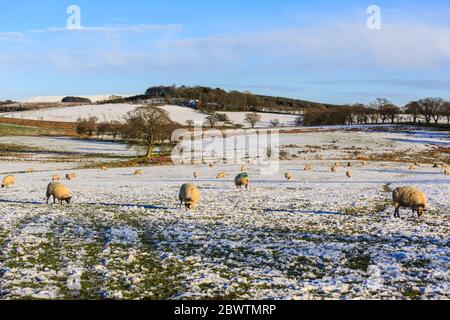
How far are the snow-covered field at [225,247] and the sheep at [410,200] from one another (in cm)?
68

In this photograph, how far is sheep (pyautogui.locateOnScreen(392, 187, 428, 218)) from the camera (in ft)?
67.2

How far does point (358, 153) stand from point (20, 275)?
2689 inches

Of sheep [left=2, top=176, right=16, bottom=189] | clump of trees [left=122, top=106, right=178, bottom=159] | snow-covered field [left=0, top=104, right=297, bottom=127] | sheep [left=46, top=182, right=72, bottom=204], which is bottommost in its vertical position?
sheep [left=2, top=176, right=16, bottom=189]

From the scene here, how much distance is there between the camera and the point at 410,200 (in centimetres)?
2055

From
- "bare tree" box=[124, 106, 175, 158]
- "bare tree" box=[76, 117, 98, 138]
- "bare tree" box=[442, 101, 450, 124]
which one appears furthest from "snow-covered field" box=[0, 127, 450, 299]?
"bare tree" box=[442, 101, 450, 124]

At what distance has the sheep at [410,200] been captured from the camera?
20.5 m

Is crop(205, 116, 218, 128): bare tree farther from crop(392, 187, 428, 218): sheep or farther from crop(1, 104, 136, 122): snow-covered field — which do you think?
crop(392, 187, 428, 218): sheep

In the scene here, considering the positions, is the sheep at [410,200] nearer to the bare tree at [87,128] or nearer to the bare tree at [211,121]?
the bare tree at [87,128]

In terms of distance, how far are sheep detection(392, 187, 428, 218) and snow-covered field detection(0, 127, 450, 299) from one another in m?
0.68
